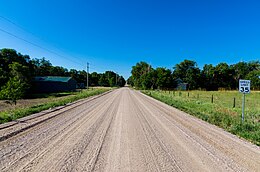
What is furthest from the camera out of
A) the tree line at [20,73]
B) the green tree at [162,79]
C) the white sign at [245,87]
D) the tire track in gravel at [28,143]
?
the green tree at [162,79]

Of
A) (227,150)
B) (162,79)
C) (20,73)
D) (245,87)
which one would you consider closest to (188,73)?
(162,79)

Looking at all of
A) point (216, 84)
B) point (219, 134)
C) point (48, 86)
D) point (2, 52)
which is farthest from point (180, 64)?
point (219, 134)

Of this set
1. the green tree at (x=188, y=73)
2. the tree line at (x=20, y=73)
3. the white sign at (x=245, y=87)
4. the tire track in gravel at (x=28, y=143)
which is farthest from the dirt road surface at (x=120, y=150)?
the green tree at (x=188, y=73)

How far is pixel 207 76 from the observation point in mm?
71312

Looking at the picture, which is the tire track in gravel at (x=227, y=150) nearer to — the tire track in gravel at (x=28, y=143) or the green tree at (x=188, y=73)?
the tire track in gravel at (x=28, y=143)

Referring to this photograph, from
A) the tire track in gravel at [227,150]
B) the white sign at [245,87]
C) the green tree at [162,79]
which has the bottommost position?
the tire track in gravel at [227,150]

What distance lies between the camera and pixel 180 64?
83938 mm

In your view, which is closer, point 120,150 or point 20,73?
point 120,150

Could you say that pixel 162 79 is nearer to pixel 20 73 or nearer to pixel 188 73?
pixel 188 73

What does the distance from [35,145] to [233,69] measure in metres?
83.4

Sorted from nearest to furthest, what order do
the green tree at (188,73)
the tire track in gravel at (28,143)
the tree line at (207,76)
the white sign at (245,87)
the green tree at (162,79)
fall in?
the tire track in gravel at (28,143)
the white sign at (245,87)
the green tree at (162,79)
the tree line at (207,76)
the green tree at (188,73)

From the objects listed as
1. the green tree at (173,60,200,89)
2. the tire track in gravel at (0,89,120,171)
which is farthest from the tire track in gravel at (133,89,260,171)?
the green tree at (173,60,200,89)

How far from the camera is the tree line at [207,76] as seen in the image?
58.2 metres

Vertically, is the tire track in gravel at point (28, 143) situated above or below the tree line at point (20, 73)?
below
